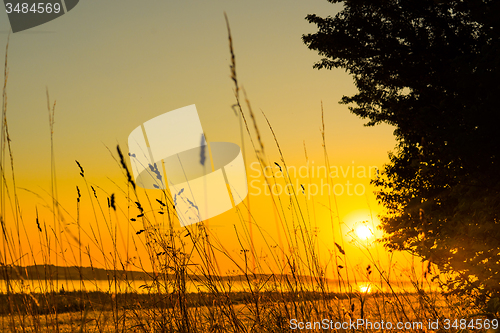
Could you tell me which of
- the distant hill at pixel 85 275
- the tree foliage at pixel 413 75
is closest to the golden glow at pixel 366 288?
the distant hill at pixel 85 275

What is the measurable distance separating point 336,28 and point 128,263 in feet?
22.6

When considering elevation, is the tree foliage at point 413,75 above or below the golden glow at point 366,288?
above

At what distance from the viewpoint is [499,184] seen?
3436 mm

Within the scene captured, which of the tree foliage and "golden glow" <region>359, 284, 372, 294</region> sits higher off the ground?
the tree foliage

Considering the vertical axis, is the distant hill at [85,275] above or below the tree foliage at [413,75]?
below

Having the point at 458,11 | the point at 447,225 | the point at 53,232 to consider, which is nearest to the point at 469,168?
the point at 447,225

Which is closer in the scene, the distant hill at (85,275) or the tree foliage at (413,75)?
the distant hill at (85,275)

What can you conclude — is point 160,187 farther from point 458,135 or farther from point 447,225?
point 447,225

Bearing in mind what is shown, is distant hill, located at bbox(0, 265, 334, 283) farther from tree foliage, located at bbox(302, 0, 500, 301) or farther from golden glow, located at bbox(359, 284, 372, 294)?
tree foliage, located at bbox(302, 0, 500, 301)

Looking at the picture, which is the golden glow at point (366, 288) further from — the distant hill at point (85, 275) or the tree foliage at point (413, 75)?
the tree foliage at point (413, 75)

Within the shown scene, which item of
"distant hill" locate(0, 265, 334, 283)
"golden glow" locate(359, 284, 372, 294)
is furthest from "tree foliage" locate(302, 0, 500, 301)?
"distant hill" locate(0, 265, 334, 283)

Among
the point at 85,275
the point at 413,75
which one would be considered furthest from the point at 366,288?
the point at 413,75

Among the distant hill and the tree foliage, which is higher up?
the tree foliage

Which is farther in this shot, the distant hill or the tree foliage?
the tree foliage
